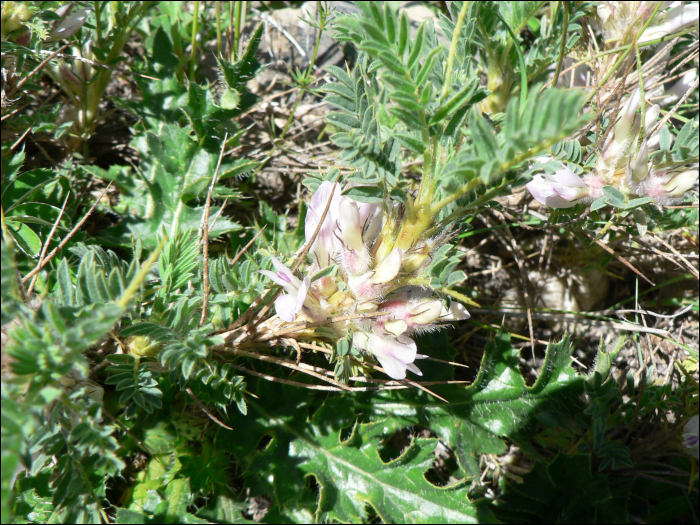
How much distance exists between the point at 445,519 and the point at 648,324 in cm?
155

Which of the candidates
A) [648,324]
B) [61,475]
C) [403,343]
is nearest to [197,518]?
[61,475]

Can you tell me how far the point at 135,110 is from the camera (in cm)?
231

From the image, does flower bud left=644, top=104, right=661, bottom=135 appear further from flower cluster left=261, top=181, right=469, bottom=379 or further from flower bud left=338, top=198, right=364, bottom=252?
flower bud left=338, top=198, right=364, bottom=252

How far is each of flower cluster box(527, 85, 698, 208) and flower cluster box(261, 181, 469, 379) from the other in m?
0.52

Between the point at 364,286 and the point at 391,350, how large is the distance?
0.21m

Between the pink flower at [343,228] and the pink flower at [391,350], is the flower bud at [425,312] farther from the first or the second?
the pink flower at [343,228]

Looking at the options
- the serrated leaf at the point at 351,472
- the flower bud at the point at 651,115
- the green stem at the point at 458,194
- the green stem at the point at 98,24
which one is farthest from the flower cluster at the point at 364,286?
the green stem at the point at 98,24

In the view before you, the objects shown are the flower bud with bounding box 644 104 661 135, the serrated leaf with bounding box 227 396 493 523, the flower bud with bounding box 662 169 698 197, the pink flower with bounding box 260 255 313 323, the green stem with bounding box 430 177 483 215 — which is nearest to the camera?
the green stem with bounding box 430 177 483 215

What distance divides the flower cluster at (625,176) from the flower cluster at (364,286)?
0.52 meters

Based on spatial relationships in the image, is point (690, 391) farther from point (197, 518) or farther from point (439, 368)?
point (197, 518)

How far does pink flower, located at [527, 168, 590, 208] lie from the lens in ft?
5.54

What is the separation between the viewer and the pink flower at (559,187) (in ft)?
5.54

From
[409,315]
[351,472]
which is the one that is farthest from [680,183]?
[351,472]

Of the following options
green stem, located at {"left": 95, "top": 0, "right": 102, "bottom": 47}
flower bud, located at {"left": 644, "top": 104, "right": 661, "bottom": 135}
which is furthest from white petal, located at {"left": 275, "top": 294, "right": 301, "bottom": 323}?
green stem, located at {"left": 95, "top": 0, "right": 102, "bottom": 47}
